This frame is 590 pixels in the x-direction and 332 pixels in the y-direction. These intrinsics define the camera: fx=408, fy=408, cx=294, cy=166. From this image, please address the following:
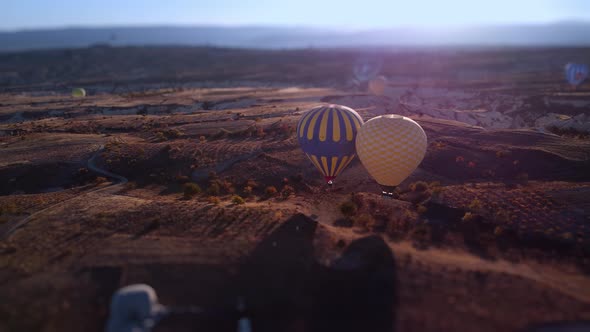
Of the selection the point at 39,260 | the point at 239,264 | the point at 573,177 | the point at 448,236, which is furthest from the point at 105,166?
the point at 573,177

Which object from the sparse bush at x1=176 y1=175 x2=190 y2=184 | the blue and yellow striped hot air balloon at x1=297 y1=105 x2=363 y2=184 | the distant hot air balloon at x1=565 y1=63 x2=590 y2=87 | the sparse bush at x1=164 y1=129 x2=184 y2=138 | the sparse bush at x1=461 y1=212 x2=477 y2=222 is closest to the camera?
the sparse bush at x1=461 y1=212 x2=477 y2=222

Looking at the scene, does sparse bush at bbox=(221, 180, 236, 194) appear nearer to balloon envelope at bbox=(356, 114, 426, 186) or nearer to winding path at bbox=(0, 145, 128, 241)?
winding path at bbox=(0, 145, 128, 241)

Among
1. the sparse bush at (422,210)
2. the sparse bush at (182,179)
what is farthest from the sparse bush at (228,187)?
the sparse bush at (422,210)

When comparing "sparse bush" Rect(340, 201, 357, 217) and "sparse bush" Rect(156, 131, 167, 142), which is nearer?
"sparse bush" Rect(340, 201, 357, 217)

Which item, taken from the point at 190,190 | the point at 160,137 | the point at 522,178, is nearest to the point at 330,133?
the point at 190,190

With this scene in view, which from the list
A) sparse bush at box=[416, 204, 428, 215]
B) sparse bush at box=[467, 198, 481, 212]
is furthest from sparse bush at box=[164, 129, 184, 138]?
sparse bush at box=[467, 198, 481, 212]

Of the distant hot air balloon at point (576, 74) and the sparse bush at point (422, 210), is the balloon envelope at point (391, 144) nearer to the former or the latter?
the sparse bush at point (422, 210)

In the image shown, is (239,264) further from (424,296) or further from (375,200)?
(375,200)
